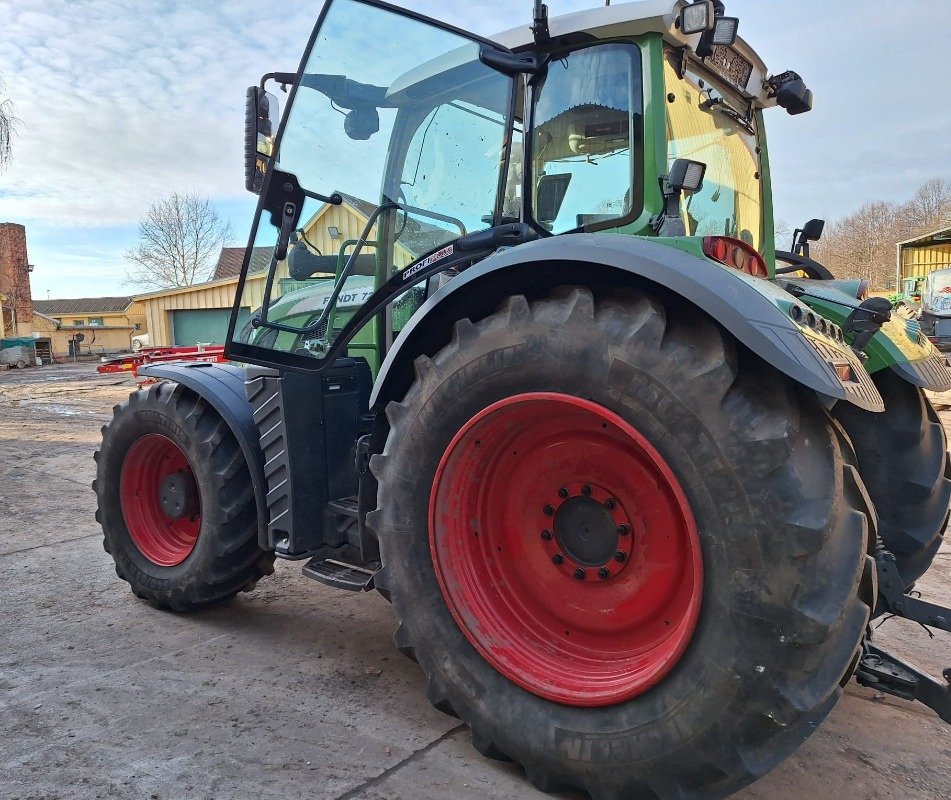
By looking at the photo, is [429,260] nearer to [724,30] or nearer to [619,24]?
[619,24]

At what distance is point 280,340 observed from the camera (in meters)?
3.08

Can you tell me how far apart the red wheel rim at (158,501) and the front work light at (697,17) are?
9.93ft

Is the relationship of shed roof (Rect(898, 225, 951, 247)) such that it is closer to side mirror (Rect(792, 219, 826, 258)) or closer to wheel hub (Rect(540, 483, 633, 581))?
side mirror (Rect(792, 219, 826, 258))

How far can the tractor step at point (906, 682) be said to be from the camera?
208 cm

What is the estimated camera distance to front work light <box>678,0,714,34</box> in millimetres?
2500

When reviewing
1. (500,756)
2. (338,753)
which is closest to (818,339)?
(500,756)

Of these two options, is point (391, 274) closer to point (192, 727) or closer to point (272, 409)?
point (272, 409)

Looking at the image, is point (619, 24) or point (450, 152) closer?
point (619, 24)

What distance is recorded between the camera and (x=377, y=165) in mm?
3043

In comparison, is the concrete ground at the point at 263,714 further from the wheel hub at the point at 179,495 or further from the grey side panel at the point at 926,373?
the grey side panel at the point at 926,373

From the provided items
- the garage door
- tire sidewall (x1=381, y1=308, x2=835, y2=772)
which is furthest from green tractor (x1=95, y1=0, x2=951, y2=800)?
the garage door

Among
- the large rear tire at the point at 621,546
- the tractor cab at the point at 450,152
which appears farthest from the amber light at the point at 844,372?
the tractor cab at the point at 450,152

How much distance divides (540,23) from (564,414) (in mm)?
1512

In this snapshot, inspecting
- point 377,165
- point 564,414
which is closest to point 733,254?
point 564,414
